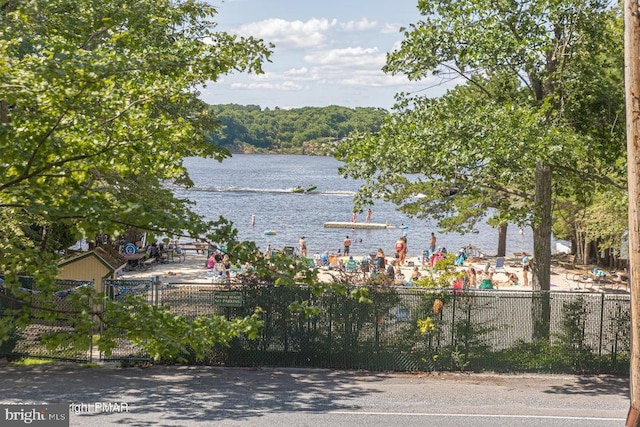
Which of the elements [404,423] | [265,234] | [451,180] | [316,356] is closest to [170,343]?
[404,423]

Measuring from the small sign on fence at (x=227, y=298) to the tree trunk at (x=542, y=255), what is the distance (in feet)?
22.2

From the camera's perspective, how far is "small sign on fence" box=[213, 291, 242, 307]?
695 inches

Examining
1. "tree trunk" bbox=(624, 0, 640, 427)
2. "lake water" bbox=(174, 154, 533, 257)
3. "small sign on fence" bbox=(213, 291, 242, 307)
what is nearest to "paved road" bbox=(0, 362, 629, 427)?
"small sign on fence" bbox=(213, 291, 242, 307)

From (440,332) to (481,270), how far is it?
814 inches

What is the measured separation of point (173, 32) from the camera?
19.4 meters

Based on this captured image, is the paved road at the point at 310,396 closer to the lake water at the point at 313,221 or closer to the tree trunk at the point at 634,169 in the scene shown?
the tree trunk at the point at 634,169

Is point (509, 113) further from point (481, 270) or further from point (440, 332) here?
point (481, 270)

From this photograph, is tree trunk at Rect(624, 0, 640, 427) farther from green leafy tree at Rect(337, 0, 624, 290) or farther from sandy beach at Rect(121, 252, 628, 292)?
sandy beach at Rect(121, 252, 628, 292)

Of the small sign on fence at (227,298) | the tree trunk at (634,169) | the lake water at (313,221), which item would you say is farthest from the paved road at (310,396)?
the lake water at (313,221)

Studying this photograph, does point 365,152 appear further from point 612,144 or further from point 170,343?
point 170,343

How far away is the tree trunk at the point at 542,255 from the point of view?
18.0 m

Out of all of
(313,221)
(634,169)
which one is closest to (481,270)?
(634,169)

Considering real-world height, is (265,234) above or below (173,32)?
below

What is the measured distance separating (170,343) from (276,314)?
443 inches
